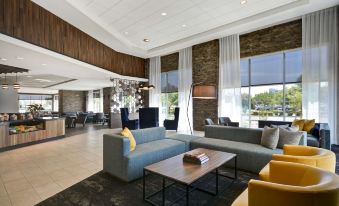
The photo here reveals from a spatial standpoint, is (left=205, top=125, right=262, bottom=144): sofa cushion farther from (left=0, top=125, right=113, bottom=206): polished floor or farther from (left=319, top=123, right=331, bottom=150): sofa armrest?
(left=0, top=125, right=113, bottom=206): polished floor

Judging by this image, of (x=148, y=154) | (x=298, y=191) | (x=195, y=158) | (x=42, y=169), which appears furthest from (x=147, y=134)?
(x=298, y=191)

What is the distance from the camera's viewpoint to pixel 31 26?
445 cm

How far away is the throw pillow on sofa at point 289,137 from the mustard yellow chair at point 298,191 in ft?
6.11

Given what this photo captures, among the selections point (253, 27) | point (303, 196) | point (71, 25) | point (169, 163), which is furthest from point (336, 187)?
point (71, 25)

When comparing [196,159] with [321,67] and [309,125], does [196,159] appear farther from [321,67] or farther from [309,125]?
[321,67]

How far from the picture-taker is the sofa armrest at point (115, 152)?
10.3 feet

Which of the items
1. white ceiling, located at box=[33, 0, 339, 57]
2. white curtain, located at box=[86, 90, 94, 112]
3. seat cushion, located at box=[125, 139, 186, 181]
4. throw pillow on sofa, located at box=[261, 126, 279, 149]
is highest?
white ceiling, located at box=[33, 0, 339, 57]

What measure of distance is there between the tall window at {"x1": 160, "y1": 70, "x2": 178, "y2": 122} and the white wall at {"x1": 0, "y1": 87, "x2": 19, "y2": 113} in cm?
986

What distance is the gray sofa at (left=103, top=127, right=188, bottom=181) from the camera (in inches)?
121

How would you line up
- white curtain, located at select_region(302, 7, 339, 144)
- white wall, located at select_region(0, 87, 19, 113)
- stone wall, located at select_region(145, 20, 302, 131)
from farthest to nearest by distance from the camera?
white wall, located at select_region(0, 87, 19, 113) → stone wall, located at select_region(145, 20, 302, 131) → white curtain, located at select_region(302, 7, 339, 144)

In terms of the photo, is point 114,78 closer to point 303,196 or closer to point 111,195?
point 111,195

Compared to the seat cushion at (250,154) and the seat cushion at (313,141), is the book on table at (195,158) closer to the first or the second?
the seat cushion at (250,154)

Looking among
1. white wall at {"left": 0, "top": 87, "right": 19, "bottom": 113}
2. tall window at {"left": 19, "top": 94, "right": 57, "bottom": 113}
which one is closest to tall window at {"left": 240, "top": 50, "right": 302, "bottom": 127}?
white wall at {"left": 0, "top": 87, "right": 19, "bottom": 113}

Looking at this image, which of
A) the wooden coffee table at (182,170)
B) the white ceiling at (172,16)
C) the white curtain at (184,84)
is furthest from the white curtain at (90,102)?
the wooden coffee table at (182,170)
